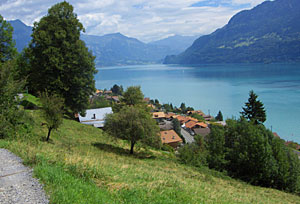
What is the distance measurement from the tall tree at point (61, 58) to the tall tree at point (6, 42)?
2.53 meters

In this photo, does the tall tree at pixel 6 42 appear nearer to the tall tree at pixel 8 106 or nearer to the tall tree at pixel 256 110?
the tall tree at pixel 8 106

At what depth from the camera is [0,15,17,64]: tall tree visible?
22078 millimetres

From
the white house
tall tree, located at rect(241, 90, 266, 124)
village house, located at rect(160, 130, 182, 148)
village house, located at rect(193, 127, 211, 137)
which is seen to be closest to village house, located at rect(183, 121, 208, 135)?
village house, located at rect(193, 127, 211, 137)

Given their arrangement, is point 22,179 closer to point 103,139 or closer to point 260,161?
point 103,139

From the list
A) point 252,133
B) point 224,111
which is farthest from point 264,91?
point 252,133

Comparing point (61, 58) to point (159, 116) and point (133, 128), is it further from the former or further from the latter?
point (159, 116)

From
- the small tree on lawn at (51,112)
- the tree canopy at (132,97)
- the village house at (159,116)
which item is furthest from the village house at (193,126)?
the small tree on lawn at (51,112)

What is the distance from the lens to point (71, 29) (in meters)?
21.4

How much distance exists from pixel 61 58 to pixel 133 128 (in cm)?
914

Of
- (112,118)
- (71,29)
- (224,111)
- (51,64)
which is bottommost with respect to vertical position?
(224,111)

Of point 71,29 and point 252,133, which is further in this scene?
point 252,133

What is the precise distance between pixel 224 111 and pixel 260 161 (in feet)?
176

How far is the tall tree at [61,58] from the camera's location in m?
20.5

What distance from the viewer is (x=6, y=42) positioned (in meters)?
22.6
